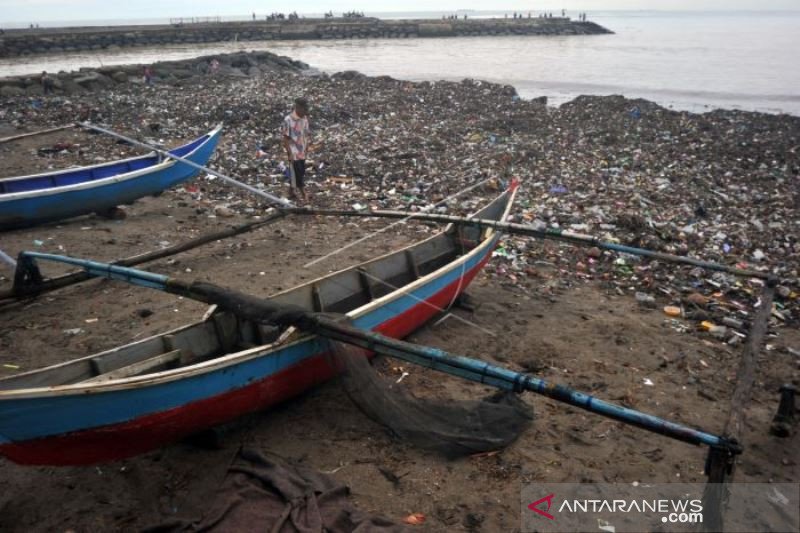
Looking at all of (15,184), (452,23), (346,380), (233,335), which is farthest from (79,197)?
(452,23)

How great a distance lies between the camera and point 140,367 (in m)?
3.92

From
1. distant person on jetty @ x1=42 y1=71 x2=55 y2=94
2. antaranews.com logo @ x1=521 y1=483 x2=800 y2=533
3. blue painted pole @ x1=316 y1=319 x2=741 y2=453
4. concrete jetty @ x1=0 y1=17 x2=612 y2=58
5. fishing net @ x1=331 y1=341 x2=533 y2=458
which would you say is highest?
concrete jetty @ x1=0 y1=17 x2=612 y2=58

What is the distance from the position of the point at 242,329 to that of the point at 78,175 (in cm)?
623

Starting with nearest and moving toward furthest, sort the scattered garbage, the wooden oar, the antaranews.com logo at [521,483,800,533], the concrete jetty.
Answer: the antaranews.com logo at [521,483,800,533]
the wooden oar
the scattered garbage
the concrete jetty

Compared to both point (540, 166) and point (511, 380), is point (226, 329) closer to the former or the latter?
point (511, 380)

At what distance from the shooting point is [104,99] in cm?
1866

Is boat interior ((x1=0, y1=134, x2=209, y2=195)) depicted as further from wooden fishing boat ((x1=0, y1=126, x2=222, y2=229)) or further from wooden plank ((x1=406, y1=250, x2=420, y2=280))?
wooden plank ((x1=406, y1=250, x2=420, y2=280))

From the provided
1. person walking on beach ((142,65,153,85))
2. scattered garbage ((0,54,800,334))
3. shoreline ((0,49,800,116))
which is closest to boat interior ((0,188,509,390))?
scattered garbage ((0,54,800,334))

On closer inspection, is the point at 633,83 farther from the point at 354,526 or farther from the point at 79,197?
the point at 354,526

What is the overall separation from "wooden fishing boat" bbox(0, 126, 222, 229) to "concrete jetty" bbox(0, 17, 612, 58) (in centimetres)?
3703

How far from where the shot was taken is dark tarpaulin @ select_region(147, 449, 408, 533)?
3219 millimetres

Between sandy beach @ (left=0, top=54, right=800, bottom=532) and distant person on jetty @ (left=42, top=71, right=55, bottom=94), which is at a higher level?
distant person on jetty @ (left=42, top=71, right=55, bottom=94)

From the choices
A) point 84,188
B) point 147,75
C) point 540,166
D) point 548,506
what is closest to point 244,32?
point 147,75

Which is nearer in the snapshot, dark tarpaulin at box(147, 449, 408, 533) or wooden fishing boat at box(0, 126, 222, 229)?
dark tarpaulin at box(147, 449, 408, 533)
